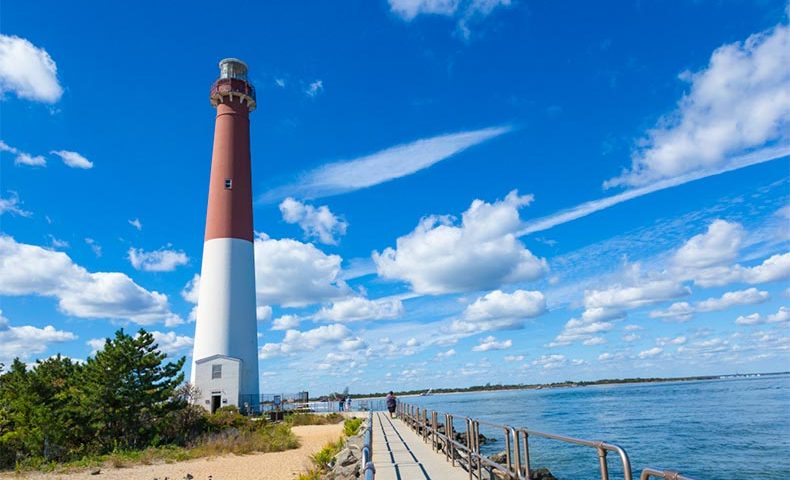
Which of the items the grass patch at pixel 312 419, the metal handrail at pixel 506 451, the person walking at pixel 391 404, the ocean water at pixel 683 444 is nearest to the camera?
the metal handrail at pixel 506 451

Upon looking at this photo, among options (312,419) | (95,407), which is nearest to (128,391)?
(95,407)

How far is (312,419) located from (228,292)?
325 inches

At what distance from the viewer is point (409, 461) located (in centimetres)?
1189

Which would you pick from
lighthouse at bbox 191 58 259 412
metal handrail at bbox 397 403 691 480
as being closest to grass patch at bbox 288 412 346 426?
lighthouse at bbox 191 58 259 412

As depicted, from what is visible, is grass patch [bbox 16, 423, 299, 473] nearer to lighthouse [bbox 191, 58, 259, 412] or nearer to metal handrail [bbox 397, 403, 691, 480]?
lighthouse [bbox 191, 58, 259, 412]

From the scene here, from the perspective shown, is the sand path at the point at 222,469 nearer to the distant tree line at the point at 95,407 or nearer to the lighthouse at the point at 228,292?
the distant tree line at the point at 95,407

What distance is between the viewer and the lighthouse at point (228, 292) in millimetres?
25922

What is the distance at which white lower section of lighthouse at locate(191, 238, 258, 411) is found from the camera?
25.8m

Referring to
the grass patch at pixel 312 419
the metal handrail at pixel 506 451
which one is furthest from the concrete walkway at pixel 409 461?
the grass patch at pixel 312 419

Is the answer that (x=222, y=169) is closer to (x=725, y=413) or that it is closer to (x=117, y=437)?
(x=117, y=437)

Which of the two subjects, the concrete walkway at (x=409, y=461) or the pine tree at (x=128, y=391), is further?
the pine tree at (x=128, y=391)

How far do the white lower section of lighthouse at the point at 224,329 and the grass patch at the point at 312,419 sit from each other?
9.08 feet

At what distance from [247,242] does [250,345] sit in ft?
16.2

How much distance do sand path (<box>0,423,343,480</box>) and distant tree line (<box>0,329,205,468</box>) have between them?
1.91 meters
